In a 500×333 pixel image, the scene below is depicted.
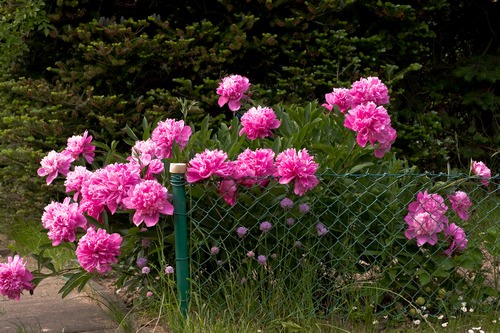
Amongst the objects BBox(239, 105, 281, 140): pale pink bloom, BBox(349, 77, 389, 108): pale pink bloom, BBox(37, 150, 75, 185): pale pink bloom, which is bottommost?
BBox(37, 150, 75, 185): pale pink bloom

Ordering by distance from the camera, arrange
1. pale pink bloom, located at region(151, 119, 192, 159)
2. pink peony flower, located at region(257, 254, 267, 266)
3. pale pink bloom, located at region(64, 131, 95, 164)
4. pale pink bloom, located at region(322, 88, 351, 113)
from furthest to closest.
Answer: pale pink bloom, located at region(322, 88, 351, 113)
pale pink bloom, located at region(64, 131, 95, 164)
pale pink bloom, located at region(151, 119, 192, 159)
pink peony flower, located at region(257, 254, 267, 266)

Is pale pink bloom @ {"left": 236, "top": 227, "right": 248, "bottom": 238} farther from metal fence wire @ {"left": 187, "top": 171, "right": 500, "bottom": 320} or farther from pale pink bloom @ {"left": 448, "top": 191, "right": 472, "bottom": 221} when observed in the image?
pale pink bloom @ {"left": 448, "top": 191, "right": 472, "bottom": 221}

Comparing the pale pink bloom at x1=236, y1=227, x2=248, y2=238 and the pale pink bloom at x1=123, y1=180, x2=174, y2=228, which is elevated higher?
the pale pink bloom at x1=123, y1=180, x2=174, y2=228

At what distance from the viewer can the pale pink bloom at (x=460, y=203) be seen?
10.7 feet

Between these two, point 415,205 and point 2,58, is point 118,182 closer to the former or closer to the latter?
point 415,205

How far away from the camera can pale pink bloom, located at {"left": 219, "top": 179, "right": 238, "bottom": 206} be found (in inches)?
120

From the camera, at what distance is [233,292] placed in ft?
10.2

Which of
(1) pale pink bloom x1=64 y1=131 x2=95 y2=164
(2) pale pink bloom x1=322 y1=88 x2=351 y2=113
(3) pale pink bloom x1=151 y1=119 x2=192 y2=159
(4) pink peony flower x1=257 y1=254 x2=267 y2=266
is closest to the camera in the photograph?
(4) pink peony flower x1=257 y1=254 x2=267 y2=266

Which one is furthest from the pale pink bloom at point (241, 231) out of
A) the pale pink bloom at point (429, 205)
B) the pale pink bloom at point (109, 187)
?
the pale pink bloom at point (429, 205)

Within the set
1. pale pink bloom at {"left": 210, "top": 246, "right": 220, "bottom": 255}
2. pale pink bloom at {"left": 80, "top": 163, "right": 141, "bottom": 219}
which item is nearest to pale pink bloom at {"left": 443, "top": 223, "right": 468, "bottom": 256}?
pale pink bloom at {"left": 210, "top": 246, "right": 220, "bottom": 255}

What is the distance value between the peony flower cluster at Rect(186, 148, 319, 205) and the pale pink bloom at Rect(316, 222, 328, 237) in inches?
9.4

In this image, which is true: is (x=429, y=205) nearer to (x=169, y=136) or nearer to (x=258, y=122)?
(x=258, y=122)

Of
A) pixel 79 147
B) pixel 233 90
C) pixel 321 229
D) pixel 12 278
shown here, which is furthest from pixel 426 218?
pixel 12 278

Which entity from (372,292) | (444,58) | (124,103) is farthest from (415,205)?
(444,58)
